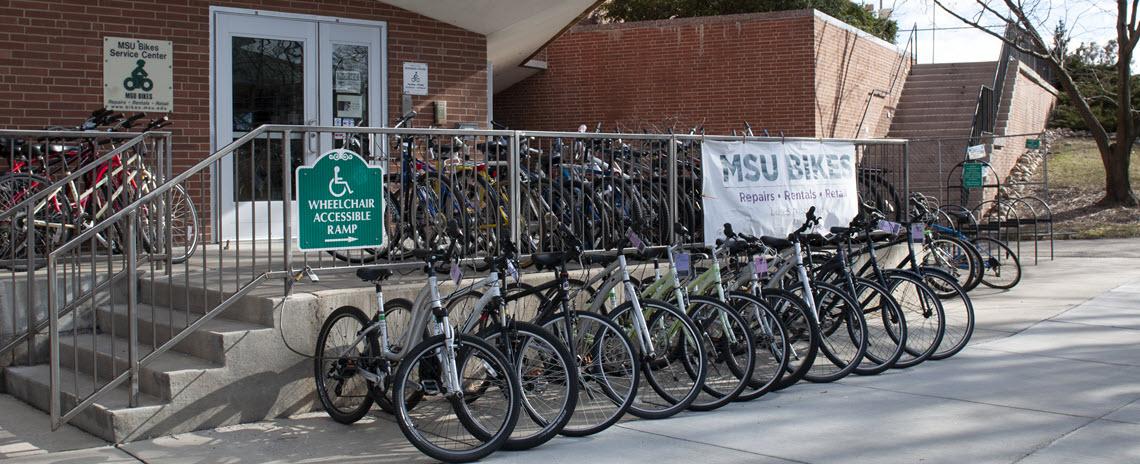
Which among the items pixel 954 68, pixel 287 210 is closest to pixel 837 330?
pixel 287 210

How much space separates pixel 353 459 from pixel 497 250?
7.85 feet

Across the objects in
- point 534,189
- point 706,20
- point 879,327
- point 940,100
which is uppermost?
point 706,20

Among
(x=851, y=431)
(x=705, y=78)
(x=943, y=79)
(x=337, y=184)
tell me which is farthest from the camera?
(x=943, y=79)

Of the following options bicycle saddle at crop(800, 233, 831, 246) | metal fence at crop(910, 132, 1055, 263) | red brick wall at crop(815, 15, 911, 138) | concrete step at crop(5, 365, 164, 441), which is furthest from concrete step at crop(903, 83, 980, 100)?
concrete step at crop(5, 365, 164, 441)

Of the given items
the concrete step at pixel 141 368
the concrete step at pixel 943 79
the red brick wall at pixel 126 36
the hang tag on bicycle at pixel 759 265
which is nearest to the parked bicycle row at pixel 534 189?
the concrete step at pixel 141 368

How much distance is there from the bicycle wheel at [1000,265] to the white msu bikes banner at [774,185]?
2.43 m

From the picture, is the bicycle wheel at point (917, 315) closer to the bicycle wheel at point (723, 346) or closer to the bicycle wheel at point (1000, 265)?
the bicycle wheel at point (723, 346)

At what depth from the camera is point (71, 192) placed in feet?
25.8

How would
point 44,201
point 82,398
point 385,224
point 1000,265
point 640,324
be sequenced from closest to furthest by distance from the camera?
point 640,324, point 82,398, point 385,224, point 44,201, point 1000,265

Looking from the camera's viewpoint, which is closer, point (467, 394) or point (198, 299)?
point (467, 394)

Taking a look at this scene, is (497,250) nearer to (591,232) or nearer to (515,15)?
(591,232)

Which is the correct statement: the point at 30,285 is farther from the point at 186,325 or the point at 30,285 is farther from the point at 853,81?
the point at 853,81

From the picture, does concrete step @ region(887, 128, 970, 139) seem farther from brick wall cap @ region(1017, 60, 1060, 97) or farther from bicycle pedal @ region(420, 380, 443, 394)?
bicycle pedal @ region(420, 380, 443, 394)

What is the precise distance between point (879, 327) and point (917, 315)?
0.32 metres
